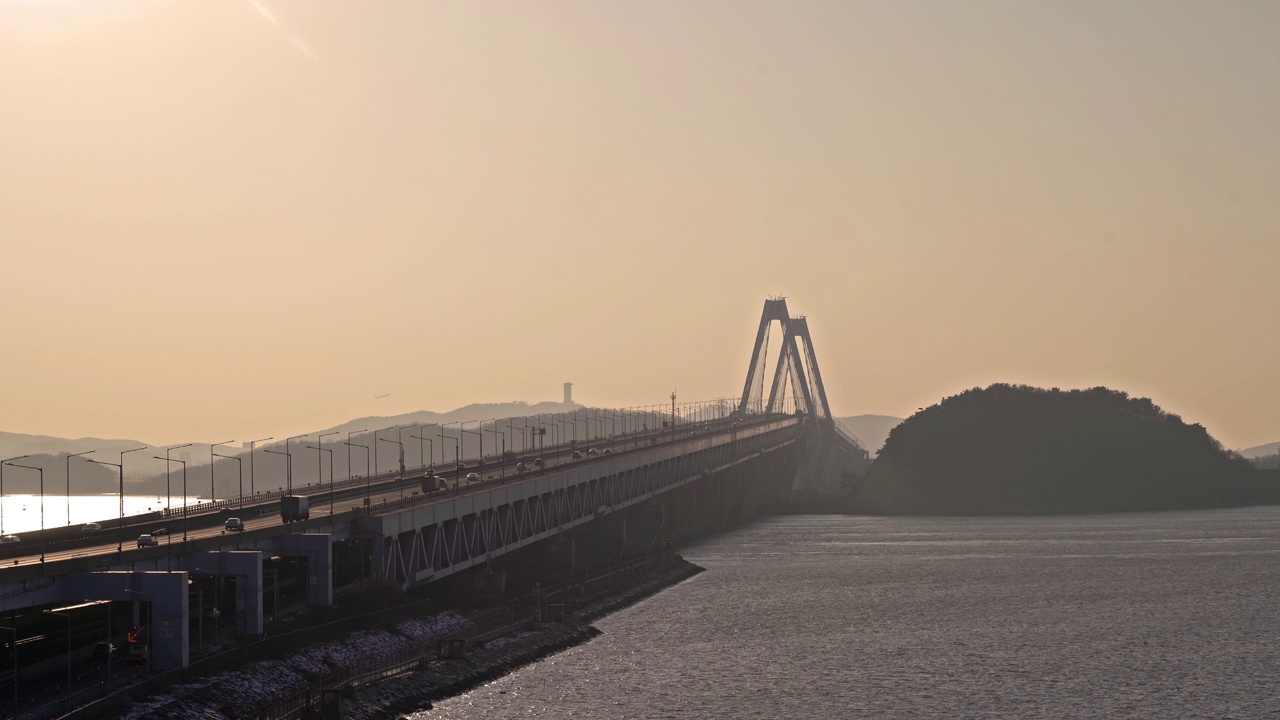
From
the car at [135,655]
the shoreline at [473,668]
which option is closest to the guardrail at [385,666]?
the shoreline at [473,668]

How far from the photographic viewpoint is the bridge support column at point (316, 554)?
59.6 metres

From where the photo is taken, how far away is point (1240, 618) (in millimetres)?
82625

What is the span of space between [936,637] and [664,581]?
28.1m

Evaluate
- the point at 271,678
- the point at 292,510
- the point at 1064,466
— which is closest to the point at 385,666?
the point at 271,678

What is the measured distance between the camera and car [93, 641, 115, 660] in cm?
4488

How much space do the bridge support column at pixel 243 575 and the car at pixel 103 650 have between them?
244 inches

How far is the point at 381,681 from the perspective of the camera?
53.8 meters

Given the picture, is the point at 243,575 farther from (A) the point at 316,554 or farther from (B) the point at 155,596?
(A) the point at 316,554

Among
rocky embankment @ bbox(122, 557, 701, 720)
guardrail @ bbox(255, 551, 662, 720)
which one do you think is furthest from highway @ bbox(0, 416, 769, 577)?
guardrail @ bbox(255, 551, 662, 720)

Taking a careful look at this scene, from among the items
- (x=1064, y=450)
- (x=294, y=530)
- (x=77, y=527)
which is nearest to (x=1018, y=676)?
(x=294, y=530)

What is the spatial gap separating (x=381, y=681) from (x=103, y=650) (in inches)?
430

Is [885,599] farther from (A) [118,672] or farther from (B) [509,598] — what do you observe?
(A) [118,672]

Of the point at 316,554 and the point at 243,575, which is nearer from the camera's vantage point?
the point at 243,575

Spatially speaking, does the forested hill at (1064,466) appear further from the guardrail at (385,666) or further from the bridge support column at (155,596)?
the bridge support column at (155,596)
